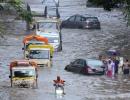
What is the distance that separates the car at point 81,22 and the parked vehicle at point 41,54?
21.0 m

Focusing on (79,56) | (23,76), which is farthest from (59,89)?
(79,56)

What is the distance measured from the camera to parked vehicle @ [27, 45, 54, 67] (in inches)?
1933

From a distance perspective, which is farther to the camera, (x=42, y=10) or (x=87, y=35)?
(x=42, y=10)

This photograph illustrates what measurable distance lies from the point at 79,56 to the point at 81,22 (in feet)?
55.9

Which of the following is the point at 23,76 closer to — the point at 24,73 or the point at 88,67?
the point at 24,73

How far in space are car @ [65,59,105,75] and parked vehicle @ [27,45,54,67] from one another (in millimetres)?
2561

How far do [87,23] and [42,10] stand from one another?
9357mm

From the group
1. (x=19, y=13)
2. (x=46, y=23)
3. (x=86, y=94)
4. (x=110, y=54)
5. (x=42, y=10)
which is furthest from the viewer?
(x=42, y=10)

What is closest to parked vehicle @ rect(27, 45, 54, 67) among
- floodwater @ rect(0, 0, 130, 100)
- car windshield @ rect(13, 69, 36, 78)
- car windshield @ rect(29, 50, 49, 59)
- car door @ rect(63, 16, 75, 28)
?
car windshield @ rect(29, 50, 49, 59)

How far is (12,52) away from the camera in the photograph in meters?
56.8

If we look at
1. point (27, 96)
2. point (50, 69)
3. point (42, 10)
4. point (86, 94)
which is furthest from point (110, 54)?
point (42, 10)

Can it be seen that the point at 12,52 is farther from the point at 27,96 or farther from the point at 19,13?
the point at 19,13

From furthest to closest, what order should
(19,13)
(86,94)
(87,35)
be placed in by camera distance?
(87,35) < (86,94) < (19,13)

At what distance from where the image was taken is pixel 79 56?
180 feet
